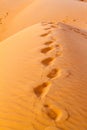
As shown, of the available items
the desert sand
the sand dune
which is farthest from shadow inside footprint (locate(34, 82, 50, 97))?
the sand dune

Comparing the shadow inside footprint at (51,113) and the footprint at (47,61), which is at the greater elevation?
the shadow inside footprint at (51,113)

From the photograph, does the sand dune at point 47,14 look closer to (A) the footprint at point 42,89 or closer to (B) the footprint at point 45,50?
(B) the footprint at point 45,50

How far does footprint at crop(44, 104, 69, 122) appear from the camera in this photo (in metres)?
3.67

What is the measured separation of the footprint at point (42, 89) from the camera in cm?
419

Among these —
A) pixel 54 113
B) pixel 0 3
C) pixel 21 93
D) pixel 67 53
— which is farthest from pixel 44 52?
pixel 0 3

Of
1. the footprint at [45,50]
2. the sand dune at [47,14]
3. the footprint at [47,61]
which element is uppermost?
the footprint at [47,61]

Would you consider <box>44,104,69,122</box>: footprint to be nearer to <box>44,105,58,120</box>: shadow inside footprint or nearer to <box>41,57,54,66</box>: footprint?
<box>44,105,58,120</box>: shadow inside footprint

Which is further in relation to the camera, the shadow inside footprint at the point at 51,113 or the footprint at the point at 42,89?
the footprint at the point at 42,89

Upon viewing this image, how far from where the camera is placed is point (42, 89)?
4.35 metres

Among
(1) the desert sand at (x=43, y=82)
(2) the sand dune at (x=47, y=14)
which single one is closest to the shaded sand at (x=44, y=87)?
(1) the desert sand at (x=43, y=82)

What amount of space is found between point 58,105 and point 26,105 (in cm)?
42

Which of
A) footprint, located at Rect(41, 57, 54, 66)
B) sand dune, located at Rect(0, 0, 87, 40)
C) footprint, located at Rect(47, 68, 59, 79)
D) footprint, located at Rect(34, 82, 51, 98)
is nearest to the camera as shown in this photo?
footprint, located at Rect(34, 82, 51, 98)

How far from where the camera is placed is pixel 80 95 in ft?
13.8

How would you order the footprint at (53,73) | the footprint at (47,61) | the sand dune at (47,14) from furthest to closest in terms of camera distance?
the sand dune at (47,14) → the footprint at (47,61) → the footprint at (53,73)
